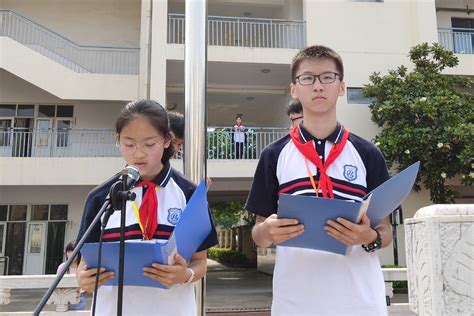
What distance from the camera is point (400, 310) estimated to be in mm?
5117

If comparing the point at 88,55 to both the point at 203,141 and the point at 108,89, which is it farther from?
the point at 203,141

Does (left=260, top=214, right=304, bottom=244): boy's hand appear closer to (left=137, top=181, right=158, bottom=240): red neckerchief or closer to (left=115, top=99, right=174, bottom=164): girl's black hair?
(left=137, top=181, right=158, bottom=240): red neckerchief

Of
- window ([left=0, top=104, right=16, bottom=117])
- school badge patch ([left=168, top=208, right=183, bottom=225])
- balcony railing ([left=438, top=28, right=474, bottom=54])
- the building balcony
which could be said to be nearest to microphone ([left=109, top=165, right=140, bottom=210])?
school badge patch ([left=168, top=208, right=183, bottom=225])

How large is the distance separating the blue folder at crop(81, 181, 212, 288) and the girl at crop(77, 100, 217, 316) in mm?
89

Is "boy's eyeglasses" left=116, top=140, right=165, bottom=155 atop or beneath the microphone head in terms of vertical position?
atop

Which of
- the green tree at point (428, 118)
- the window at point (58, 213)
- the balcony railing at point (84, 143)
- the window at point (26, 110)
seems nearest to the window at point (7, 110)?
the window at point (26, 110)

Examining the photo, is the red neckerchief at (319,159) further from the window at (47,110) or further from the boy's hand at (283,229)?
the window at (47,110)

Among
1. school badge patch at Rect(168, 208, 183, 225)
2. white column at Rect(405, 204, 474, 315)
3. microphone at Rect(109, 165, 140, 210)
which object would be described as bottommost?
white column at Rect(405, 204, 474, 315)

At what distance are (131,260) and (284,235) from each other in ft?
1.57

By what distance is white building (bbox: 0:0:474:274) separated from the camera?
11.1 meters

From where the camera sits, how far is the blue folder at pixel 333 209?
1331mm

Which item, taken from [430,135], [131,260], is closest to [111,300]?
[131,260]

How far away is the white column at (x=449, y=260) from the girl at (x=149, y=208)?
1.80m

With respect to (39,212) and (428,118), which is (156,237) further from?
(39,212)
